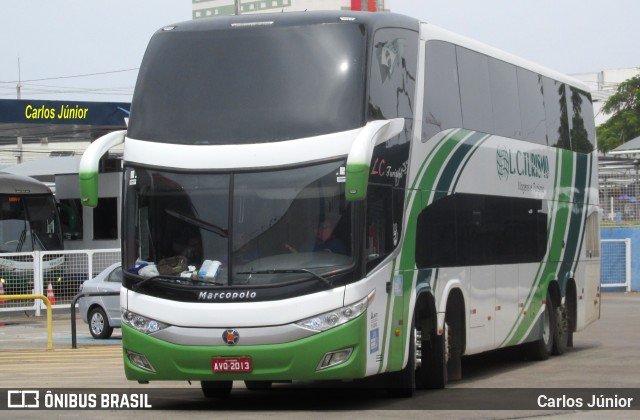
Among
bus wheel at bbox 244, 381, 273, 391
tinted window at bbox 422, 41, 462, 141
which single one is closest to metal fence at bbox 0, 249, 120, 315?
bus wheel at bbox 244, 381, 273, 391

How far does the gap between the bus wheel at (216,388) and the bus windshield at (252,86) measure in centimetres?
290

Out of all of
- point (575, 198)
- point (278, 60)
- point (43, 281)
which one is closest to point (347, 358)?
point (278, 60)

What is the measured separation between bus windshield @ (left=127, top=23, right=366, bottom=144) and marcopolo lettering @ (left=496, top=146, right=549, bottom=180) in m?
4.86

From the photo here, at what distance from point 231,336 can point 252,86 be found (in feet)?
8.15

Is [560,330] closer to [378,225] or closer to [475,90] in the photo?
[475,90]

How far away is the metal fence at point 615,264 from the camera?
40.8 metres

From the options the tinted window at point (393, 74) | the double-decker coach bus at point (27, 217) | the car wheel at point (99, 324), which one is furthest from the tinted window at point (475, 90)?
the double-decker coach bus at point (27, 217)

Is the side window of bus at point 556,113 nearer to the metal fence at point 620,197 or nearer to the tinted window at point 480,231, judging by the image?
the tinted window at point 480,231

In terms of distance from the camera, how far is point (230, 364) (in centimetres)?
1267

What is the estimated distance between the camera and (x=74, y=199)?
40.6m

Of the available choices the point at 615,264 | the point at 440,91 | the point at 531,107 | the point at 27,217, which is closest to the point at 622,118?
the point at 615,264

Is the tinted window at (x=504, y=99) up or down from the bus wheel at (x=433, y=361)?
up

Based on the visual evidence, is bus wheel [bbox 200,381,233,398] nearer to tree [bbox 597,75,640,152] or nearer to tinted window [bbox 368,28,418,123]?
tinted window [bbox 368,28,418,123]

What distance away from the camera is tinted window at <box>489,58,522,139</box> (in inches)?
696
